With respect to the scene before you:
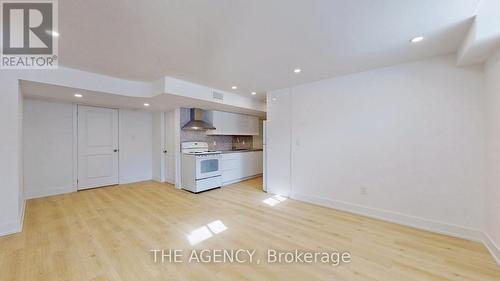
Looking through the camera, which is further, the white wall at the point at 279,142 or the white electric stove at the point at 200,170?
the white electric stove at the point at 200,170

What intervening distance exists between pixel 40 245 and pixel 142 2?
2.85 meters

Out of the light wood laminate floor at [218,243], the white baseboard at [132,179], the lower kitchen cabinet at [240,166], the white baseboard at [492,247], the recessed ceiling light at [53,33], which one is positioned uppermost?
the recessed ceiling light at [53,33]

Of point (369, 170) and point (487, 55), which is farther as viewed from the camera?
point (369, 170)

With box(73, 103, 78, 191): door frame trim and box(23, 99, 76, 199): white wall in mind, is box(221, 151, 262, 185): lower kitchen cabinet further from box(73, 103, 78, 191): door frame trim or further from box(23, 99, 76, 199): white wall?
box(23, 99, 76, 199): white wall

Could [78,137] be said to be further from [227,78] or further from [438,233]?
[438,233]

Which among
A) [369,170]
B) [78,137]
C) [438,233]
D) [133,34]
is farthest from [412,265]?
[78,137]

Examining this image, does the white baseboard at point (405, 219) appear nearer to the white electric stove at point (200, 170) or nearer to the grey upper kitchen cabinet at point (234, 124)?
the white electric stove at point (200, 170)

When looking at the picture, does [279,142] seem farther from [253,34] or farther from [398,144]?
[253,34]

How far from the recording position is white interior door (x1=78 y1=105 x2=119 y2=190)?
14.9 ft

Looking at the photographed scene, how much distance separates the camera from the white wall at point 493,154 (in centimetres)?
195

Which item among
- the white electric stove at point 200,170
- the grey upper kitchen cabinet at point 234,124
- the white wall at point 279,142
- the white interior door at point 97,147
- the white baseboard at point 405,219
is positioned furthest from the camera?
the grey upper kitchen cabinet at point 234,124

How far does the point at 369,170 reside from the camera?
3055mm

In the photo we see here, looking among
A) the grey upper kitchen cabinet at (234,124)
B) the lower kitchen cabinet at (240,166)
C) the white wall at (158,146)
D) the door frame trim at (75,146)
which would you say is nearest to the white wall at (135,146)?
the white wall at (158,146)

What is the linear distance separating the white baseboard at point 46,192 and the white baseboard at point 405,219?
5.25 m
